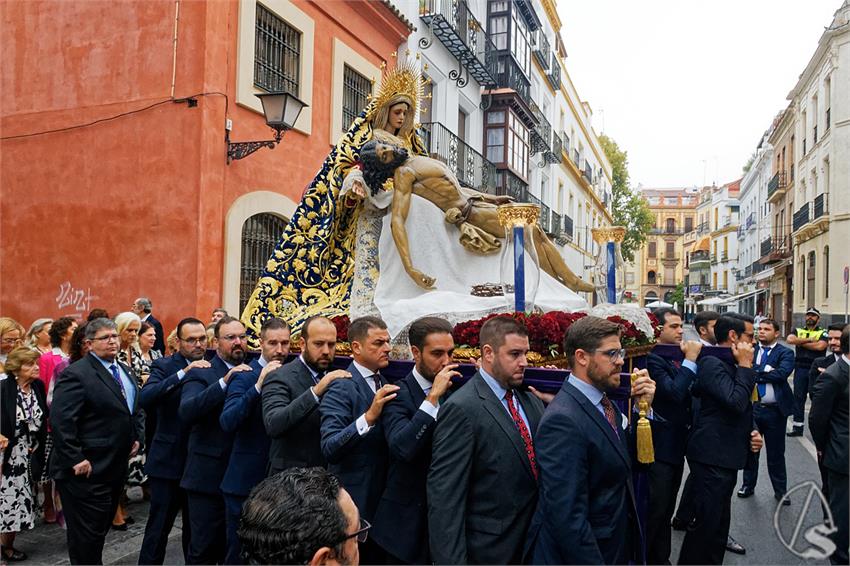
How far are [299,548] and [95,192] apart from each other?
30.7 ft

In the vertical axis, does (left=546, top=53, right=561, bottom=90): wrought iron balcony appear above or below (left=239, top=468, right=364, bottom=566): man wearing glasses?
above

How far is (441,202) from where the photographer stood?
→ 5.26m

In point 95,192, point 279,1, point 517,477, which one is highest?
point 279,1

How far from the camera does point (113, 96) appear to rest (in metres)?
9.59

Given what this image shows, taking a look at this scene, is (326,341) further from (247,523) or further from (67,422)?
(247,523)

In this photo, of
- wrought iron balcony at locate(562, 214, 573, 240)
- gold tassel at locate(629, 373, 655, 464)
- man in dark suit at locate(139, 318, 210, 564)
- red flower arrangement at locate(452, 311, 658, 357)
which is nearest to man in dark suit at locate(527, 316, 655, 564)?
gold tassel at locate(629, 373, 655, 464)

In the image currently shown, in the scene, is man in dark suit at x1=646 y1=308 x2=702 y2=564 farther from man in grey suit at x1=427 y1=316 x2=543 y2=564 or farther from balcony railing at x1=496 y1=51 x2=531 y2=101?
balcony railing at x1=496 y1=51 x2=531 y2=101

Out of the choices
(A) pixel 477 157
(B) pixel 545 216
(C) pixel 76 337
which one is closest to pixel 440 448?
(C) pixel 76 337

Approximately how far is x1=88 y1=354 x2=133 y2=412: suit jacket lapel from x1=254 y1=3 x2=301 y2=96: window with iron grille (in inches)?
260

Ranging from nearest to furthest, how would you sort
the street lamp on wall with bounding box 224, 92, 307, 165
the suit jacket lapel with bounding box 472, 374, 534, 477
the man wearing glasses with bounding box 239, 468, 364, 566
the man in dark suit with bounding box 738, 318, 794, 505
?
the man wearing glasses with bounding box 239, 468, 364, 566
the suit jacket lapel with bounding box 472, 374, 534, 477
the man in dark suit with bounding box 738, 318, 794, 505
the street lamp on wall with bounding box 224, 92, 307, 165

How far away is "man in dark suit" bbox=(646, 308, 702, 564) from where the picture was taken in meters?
4.10

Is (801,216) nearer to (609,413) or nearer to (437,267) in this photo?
(437,267)

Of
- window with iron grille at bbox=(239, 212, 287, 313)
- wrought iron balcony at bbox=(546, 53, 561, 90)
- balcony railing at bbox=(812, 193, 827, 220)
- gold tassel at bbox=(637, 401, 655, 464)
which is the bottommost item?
gold tassel at bbox=(637, 401, 655, 464)

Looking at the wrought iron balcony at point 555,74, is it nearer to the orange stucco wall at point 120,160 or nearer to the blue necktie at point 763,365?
the orange stucco wall at point 120,160
